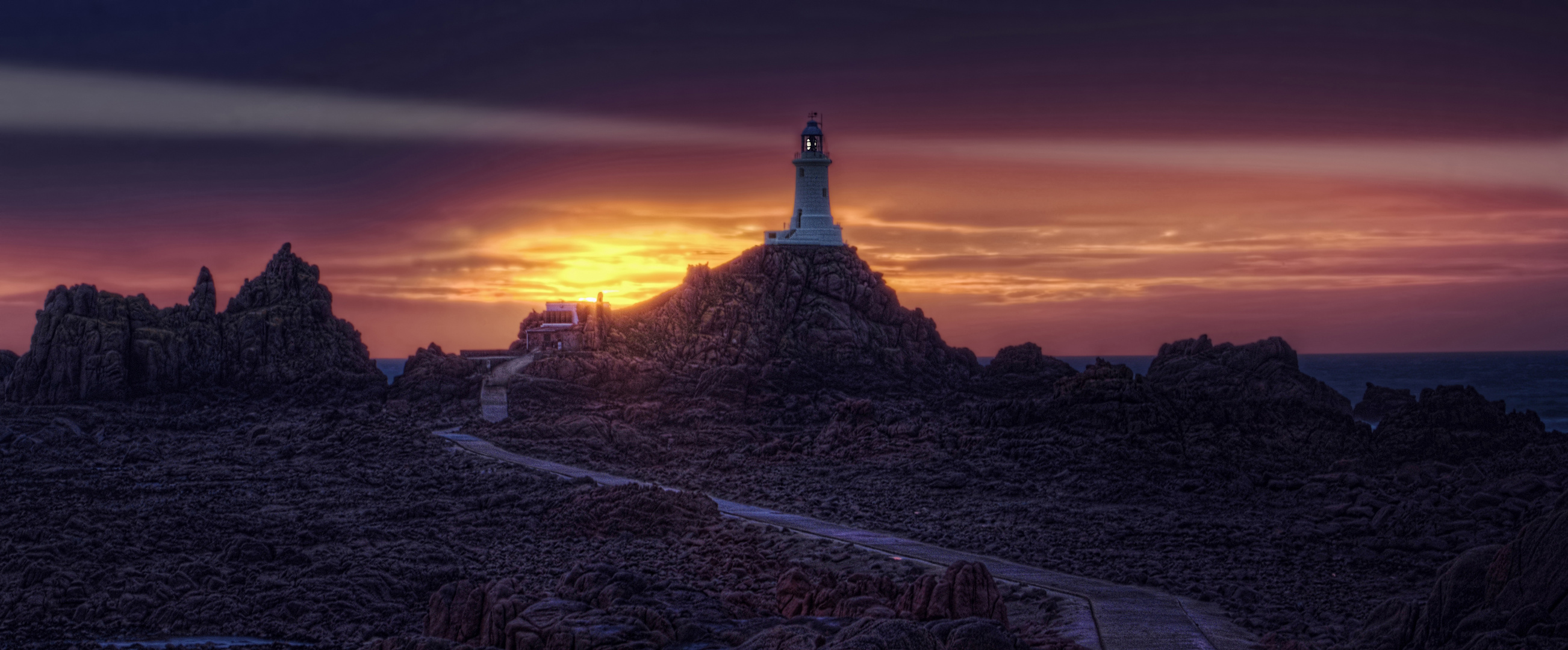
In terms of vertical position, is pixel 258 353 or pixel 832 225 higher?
pixel 832 225

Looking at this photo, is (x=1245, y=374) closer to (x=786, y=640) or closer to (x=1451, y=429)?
(x=1451, y=429)

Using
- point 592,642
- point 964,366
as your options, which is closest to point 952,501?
point 592,642

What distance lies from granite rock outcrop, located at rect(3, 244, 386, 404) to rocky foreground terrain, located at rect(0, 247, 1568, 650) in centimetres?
18

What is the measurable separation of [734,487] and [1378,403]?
47321 millimetres

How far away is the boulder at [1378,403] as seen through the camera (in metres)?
67.2

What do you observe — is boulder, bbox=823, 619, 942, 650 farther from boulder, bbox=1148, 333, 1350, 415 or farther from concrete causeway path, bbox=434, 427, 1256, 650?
boulder, bbox=1148, 333, 1350, 415

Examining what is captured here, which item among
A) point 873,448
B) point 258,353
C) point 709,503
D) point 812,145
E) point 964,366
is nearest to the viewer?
point 709,503

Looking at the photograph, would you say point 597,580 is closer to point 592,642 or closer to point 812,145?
point 592,642

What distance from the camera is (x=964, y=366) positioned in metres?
73.6

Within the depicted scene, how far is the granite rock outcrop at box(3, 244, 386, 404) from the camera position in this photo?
56.8m

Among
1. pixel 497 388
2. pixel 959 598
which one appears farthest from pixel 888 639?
pixel 497 388

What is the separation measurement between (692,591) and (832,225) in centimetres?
5511

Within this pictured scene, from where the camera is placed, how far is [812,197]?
77438 mm

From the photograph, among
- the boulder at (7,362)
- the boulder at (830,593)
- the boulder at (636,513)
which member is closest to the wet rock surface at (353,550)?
the boulder at (636,513)
